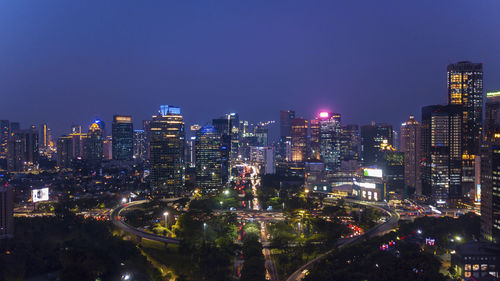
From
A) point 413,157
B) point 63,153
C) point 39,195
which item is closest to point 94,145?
point 63,153

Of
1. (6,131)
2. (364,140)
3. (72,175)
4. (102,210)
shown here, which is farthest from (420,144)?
(6,131)

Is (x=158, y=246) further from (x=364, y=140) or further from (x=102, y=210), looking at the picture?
(x=364, y=140)

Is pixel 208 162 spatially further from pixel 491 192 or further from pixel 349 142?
pixel 349 142

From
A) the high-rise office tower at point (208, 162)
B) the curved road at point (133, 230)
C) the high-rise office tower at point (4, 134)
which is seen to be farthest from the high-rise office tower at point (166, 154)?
the high-rise office tower at point (4, 134)

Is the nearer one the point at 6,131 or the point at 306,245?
the point at 306,245

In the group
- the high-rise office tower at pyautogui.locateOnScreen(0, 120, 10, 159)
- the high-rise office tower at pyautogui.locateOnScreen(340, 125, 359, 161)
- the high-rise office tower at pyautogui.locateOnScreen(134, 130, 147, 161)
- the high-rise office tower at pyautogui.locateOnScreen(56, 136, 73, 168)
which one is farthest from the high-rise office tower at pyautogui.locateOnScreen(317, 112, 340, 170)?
the high-rise office tower at pyautogui.locateOnScreen(0, 120, 10, 159)

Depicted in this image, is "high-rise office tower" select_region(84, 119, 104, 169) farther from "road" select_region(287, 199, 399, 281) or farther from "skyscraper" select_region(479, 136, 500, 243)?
"skyscraper" select_region(479, 136, 500, 243)
